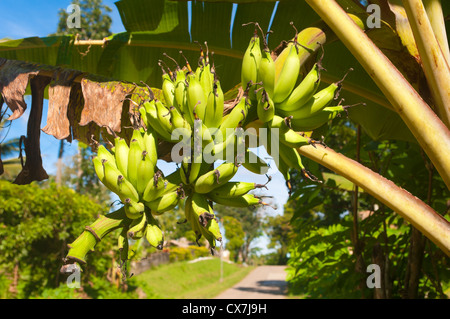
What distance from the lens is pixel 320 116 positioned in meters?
1.30

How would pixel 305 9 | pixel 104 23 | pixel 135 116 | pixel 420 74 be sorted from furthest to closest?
pixel 104 23, pixel 305 9, pixel 420 74, pixel 135 116

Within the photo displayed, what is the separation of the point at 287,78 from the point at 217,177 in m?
0.38

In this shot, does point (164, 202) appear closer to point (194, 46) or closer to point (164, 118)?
point (164, 118)

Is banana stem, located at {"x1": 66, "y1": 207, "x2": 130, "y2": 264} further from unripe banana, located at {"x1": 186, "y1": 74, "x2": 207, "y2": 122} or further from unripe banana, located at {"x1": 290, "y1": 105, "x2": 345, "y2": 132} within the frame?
unripe banana, located at {"x1": 290, "y1": 105, "x2": 345, "y2": 132}

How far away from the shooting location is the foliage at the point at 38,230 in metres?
7.36

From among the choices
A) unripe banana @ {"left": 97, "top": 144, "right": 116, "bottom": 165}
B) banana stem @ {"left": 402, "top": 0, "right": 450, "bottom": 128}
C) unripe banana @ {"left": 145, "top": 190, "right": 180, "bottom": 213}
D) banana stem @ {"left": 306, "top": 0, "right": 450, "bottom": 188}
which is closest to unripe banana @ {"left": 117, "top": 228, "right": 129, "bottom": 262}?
unripe banana @ {"left": 145, "top": 190, "right": 180, "bottom": 213}

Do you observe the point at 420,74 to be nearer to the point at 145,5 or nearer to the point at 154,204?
the point at 154,204

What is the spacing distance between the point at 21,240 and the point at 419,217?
24.6ft

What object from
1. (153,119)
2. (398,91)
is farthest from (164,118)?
(398,91)

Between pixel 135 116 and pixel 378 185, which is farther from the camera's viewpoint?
Result: pixel 378 185

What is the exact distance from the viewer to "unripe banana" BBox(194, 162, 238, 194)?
3.64ft

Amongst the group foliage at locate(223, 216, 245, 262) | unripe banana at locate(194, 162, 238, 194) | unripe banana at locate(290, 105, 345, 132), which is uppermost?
foliage at locate(223, 216, 245, 262)

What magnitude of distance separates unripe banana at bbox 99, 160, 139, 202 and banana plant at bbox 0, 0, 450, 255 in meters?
0.30
